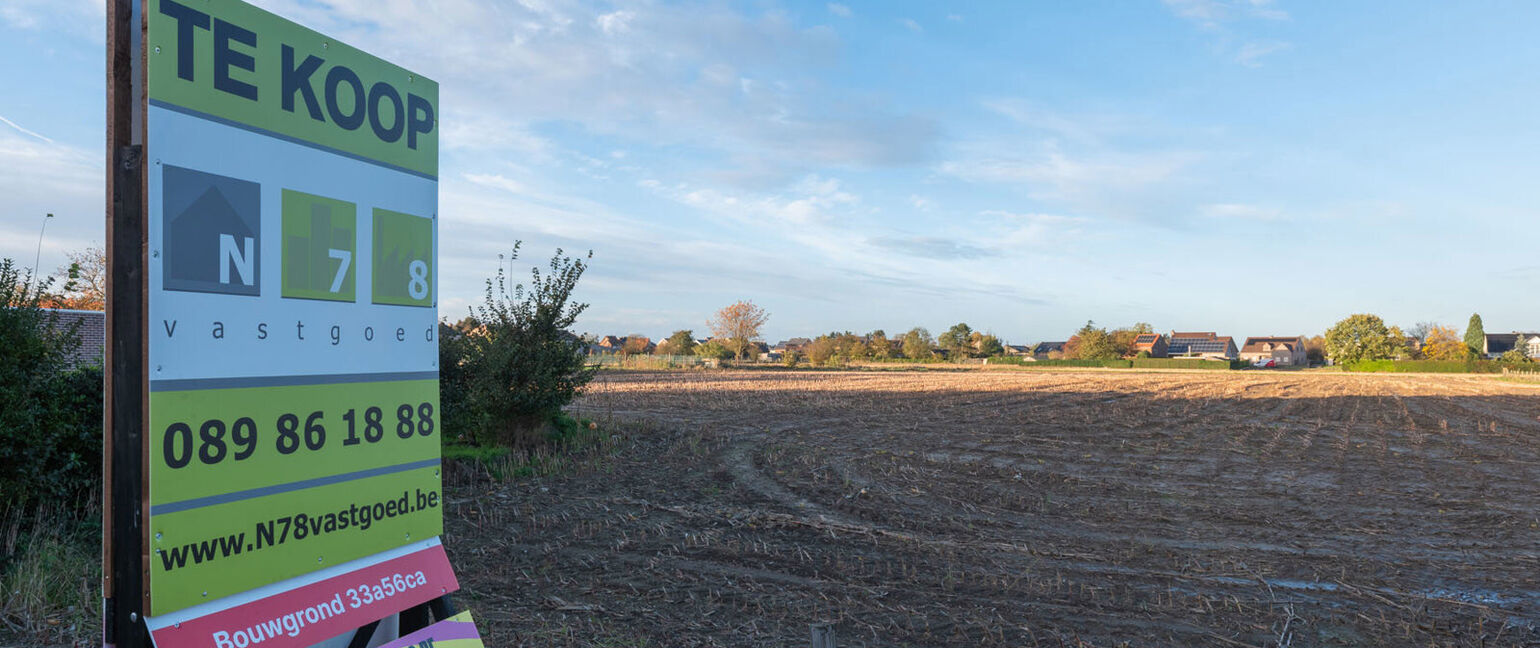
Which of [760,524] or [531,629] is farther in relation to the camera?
[760,524]

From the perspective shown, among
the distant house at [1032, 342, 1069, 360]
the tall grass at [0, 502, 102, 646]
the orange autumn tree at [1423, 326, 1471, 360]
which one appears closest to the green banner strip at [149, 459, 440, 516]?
the tall grass at [0, 502, 102, 646]

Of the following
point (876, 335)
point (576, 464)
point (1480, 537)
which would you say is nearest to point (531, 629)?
point (576, 464)

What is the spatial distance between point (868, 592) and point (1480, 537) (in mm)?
6797

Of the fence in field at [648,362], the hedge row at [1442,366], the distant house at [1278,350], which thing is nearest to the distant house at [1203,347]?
the distant house at [1278,350]

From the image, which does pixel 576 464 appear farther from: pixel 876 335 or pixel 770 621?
pixel 876 335

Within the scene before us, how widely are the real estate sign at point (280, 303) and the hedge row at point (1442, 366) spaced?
79641 mm

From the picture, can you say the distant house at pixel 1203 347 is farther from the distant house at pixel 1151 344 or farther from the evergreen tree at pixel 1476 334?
the evergreen tree at pixel 1476 334

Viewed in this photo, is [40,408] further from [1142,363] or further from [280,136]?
[1142,363]

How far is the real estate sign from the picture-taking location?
2217 millimetres

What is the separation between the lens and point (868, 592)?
6.23 m

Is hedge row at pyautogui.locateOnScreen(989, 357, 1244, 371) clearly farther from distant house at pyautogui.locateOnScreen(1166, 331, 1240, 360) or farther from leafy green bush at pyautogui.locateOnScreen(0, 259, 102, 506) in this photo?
leafy green bush at pyautogui.locateOnScreen(0, 259, 102, 506)

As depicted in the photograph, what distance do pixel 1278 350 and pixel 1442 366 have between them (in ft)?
166

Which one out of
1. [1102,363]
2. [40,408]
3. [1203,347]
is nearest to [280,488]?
[40,408]

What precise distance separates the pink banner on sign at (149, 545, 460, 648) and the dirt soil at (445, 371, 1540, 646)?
2.35 m
